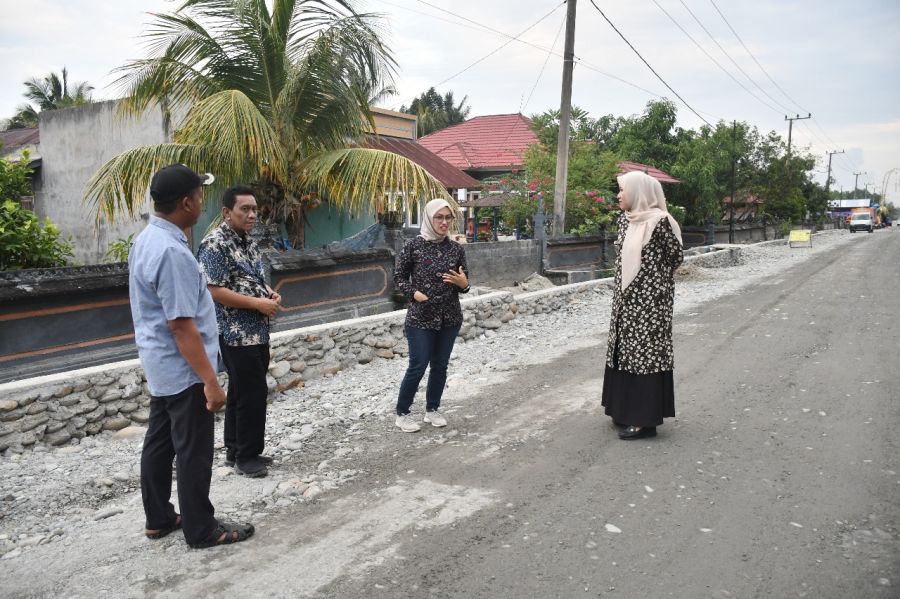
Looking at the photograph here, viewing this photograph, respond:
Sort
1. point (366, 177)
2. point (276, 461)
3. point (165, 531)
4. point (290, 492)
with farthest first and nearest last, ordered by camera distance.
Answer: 1. point (366, 177)
2. point (276, 461)
3. point (290, 492)
4. point (165, 531)

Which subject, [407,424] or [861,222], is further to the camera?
[861,222]

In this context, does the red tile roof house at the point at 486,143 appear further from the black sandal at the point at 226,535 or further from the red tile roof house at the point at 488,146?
the black sandal at the point at 226,535

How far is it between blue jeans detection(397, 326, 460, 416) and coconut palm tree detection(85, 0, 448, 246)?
3.69 metres

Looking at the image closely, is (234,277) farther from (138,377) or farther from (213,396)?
(138,377)

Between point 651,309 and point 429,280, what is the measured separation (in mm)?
1619

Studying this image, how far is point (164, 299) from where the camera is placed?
3.04 m

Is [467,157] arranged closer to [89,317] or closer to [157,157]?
[157,157]

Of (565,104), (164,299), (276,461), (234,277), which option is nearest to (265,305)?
(234,277)

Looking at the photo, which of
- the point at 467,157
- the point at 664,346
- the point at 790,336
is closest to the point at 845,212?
the point at 467,157

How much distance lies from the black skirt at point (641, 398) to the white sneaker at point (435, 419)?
50.3 inches

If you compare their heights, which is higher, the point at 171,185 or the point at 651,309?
the point at 171,185

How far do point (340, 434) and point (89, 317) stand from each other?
8.35 feet

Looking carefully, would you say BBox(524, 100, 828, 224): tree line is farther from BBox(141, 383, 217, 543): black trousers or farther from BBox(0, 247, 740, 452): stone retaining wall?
BBox(141, 383, 217, 543): black trousers

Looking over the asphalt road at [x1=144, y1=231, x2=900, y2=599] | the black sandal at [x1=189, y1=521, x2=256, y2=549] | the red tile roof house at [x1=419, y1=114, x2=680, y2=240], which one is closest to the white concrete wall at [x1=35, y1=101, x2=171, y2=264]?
the asphalt road at [x1=144, y1=231, x2=900, y2=599]
